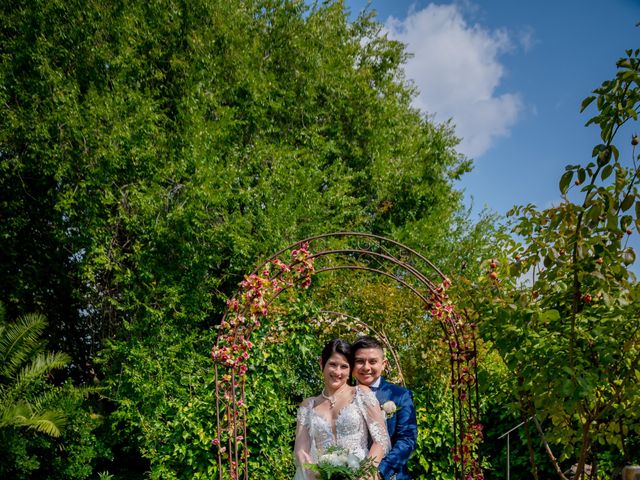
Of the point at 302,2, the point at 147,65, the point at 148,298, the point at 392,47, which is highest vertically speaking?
the point at 392,47

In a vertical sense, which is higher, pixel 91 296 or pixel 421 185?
pixel 421 185

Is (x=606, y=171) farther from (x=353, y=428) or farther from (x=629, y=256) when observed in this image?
(x=353, y=428)

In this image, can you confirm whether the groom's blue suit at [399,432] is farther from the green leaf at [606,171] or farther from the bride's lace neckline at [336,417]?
the green leaf at [606,171]

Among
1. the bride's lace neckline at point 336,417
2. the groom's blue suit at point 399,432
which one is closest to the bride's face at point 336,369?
the bride's lace neckline at point 336,417

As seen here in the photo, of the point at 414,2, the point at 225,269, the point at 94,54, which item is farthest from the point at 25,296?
the point at 414,2

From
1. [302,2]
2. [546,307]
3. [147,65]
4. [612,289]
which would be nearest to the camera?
[612,289]

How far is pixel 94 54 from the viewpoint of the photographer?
10.1m

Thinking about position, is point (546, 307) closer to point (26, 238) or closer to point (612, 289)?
point (612, 289)

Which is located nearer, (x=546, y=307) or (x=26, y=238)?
(x=546, y=307)

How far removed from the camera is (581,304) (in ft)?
11.5

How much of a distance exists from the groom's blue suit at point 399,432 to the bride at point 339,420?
0.09 m

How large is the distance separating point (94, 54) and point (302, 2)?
203 inches

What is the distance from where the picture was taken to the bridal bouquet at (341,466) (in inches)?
132

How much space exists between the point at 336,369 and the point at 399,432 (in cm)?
71
